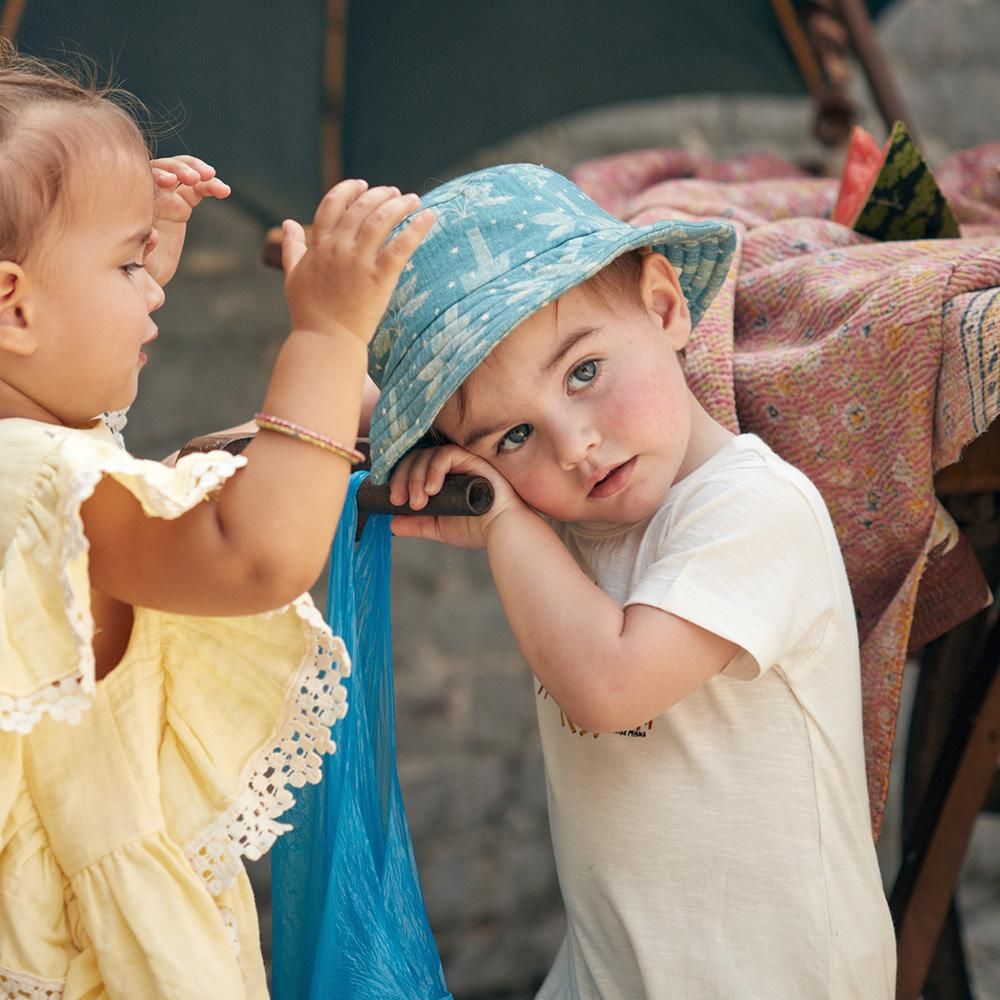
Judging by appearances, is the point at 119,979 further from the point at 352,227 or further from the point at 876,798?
the point at 876,798

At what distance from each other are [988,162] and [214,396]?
1.89 m

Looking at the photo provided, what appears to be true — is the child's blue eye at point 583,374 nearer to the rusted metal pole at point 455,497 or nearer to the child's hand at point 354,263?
the rusted metal pole at point 455,497

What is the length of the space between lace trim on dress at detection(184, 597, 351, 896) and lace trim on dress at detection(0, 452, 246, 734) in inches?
7.7

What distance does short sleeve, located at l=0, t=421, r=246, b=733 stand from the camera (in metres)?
0.98

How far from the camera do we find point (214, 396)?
10.7 ft

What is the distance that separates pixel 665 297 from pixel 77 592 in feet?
2.48

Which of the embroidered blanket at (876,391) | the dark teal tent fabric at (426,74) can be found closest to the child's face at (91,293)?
the embroidered blanket at (876,391)

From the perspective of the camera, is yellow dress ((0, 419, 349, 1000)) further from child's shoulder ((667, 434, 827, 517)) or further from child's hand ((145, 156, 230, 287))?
child's shoulder ((667, 434, 827, 517))

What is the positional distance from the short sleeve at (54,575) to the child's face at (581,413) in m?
0.41

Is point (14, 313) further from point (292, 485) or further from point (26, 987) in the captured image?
point (26, 987)

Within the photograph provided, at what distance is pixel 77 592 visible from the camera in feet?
3.21

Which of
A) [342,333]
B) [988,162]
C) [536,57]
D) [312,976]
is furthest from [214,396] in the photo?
[342,333]

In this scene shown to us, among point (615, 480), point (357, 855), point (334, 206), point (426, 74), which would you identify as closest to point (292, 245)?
point (334, 206)

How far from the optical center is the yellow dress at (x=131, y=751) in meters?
1.00
